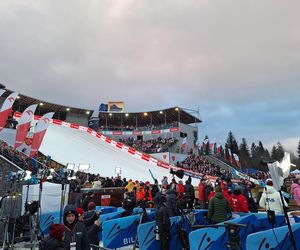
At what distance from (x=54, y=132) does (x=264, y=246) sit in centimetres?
3059

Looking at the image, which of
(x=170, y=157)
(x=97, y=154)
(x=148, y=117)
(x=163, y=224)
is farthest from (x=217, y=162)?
(x=163, y=224)

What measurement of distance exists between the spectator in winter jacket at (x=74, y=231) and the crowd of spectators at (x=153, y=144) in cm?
3299

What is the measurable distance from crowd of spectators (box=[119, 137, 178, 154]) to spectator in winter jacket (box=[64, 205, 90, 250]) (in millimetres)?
32989

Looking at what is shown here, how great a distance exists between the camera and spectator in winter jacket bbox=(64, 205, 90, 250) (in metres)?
4.67

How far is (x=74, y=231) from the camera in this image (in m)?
4.75

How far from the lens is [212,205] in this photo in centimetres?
683

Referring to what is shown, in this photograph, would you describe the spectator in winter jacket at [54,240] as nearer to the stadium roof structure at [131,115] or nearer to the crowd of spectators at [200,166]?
the crowd of spectators at [200,166]

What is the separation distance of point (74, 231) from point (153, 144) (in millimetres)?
38437

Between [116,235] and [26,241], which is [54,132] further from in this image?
[116,235]

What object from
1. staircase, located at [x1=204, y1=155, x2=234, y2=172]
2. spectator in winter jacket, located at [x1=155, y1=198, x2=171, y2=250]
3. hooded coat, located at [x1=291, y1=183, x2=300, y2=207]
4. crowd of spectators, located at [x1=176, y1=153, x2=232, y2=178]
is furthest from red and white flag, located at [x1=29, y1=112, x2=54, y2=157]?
staircase, located at [x1=204, y1=155, x2=234, y2=172]

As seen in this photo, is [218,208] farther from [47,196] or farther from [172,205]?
[47,196]

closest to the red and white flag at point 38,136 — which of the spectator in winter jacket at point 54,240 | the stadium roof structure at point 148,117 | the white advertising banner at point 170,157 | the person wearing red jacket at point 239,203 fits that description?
the person wearing red jacket at point 239,203

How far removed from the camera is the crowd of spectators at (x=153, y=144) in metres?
39.3

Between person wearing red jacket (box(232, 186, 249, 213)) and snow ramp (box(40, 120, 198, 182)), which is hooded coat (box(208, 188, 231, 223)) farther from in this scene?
snow ramp (box(40, 120, 198, 182))
